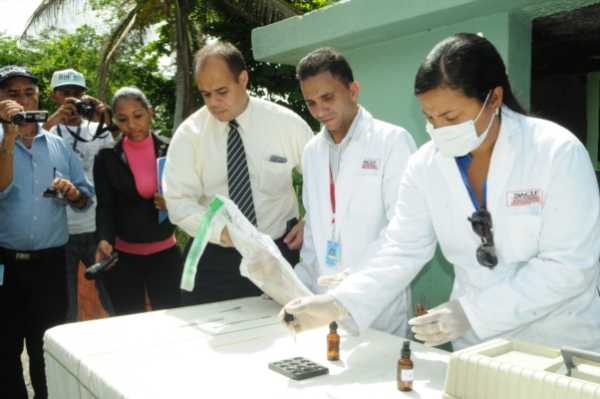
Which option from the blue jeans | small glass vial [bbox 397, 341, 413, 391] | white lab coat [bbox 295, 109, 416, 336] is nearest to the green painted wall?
white lab coat [bbox 295, 109, 416, 336]

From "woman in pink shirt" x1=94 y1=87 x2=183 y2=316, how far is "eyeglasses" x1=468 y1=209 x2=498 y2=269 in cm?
218

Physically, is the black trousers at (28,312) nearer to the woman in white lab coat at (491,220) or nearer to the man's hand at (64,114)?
the man's hand at (64,114)

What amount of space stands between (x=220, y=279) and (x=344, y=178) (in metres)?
0.85

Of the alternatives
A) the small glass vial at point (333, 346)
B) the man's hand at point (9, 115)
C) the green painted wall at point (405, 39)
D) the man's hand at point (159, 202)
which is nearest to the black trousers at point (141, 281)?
the man's hand at point (159, 202)

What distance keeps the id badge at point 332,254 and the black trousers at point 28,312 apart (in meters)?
1.91

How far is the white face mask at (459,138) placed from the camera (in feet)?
6.37

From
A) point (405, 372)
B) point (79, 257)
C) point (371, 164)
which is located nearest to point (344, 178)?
point (371, 164)

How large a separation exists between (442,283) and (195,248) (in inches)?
74.5

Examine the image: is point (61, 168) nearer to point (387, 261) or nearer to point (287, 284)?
point (287, 284)

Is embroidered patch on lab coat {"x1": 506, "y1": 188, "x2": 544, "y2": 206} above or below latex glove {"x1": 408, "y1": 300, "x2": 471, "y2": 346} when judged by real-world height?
above

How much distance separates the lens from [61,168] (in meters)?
3.92

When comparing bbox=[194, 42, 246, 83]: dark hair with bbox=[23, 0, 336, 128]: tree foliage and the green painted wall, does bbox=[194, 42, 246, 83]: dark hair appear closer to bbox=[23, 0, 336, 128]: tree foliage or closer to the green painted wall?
the green painted wall

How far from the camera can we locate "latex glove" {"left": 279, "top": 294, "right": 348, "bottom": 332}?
197 cm

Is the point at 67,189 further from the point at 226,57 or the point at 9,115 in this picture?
the point at 226,57
